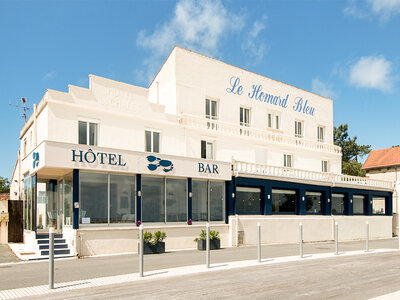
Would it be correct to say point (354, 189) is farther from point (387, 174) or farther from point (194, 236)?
point (387, 174)

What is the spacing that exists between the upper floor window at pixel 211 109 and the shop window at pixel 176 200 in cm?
590

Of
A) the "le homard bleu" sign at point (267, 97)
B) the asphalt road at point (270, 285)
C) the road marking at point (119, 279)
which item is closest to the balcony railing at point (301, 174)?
Result: the "le homard bleu" sign at point (267, 97)

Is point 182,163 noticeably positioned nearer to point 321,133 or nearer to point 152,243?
point 152,243

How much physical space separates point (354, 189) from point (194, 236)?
58.3 feet

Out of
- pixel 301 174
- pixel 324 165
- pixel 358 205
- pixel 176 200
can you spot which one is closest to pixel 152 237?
pixel 176 200

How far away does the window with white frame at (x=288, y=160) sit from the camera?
29.3m

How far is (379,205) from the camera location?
36281mm

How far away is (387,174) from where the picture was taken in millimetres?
52844

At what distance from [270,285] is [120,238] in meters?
9.90

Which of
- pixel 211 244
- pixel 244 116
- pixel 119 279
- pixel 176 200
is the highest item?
pixel 244 116

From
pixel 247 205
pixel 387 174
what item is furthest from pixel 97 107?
pixel 387 174

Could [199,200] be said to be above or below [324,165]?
below

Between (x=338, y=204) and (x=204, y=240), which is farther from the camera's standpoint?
(x=338, y=204)

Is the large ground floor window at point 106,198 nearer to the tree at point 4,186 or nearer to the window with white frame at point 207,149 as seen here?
the window with white frame at point 207,149
